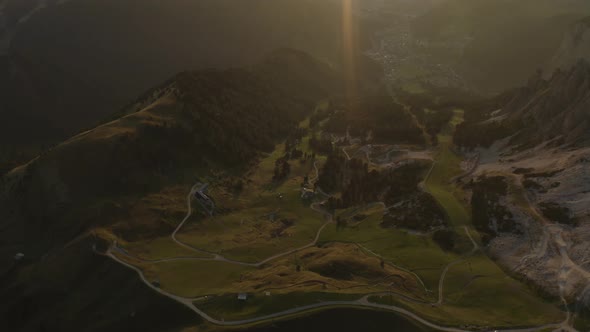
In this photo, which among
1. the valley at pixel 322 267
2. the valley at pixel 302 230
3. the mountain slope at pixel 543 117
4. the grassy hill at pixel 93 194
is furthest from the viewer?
the mountain slope at pixel 543 117

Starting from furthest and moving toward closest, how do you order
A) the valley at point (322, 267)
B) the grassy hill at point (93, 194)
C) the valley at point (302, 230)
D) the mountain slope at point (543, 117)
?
the mountain slope at point (543, 117)
the grassy hill at point (93, 194)
the valley at point (302, 230)
the valley at point (322, 267)

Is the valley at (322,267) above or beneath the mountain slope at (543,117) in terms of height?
beneath

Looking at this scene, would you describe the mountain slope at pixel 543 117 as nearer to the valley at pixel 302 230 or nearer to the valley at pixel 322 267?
the valley at pixel 302 230

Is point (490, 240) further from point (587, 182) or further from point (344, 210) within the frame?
point (344, 210)

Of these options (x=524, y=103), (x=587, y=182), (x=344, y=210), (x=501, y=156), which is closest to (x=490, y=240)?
(x=587, y=182)

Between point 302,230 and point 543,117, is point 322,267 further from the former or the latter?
point 543,117

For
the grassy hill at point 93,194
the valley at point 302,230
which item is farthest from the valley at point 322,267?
the grassy hill at point 93,194

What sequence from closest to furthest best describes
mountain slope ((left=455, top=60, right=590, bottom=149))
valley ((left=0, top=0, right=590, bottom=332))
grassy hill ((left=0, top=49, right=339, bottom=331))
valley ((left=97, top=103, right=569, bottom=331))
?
valley ((left=97, top=103, right=569, bottom=331)), valley ((left=0, top=0, right=590, bottom=332)), grassy hill ((left=0, top=49, right=339, bottom=331)), mountain slope ((left=455, top=60, right=590, bottom=149))

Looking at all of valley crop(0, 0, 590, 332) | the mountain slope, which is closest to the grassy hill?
valley crop(0, 0, 590, 332)

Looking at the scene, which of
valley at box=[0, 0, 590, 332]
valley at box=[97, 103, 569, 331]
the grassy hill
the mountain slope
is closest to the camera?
valley at box=[97, 103, 569, 331]

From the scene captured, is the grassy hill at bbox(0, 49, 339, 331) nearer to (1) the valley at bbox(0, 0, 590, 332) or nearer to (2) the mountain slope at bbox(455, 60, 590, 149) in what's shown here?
(1) the valley at bbox(0, 0, 590, 332)

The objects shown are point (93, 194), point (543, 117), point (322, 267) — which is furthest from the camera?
point (543, 117)

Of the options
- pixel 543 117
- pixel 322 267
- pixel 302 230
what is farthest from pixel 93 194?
pixel 543 117
